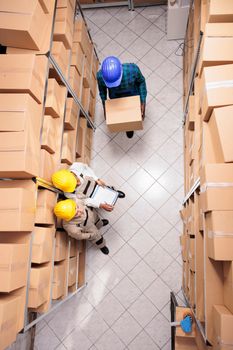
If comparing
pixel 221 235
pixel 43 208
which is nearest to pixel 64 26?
pixel 43 208

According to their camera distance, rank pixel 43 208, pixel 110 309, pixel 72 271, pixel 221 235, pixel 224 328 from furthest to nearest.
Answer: pixel 110 309 < pixel 72 271 < pixel 43 208 < pixel 221 235 < pixel 224 328

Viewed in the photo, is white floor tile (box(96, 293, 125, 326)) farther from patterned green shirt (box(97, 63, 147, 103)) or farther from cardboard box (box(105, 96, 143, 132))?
patterned green shirt (box(97, 63, 147, 103))

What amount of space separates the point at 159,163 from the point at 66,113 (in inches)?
70.1

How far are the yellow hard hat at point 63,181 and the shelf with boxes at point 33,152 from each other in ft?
0.27

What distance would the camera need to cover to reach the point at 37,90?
2.95m

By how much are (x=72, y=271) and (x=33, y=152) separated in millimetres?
1952

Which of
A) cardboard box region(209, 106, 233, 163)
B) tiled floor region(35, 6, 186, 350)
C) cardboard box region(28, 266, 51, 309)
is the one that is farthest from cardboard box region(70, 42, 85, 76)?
cardboard box region(28, 266, 51, 309)

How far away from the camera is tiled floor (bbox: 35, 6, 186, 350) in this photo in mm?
4164

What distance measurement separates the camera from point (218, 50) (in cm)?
272

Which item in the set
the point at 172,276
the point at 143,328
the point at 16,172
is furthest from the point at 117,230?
the point at 16,172

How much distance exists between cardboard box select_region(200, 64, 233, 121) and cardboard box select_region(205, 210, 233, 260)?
96 centimetres

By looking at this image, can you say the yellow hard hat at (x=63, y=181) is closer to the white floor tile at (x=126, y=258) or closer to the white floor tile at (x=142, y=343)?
the white floor tile at (x=126, y=258)

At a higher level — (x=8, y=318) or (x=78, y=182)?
(x=78, y=182)

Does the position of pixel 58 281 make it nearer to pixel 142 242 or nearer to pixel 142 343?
pixel 142 242
